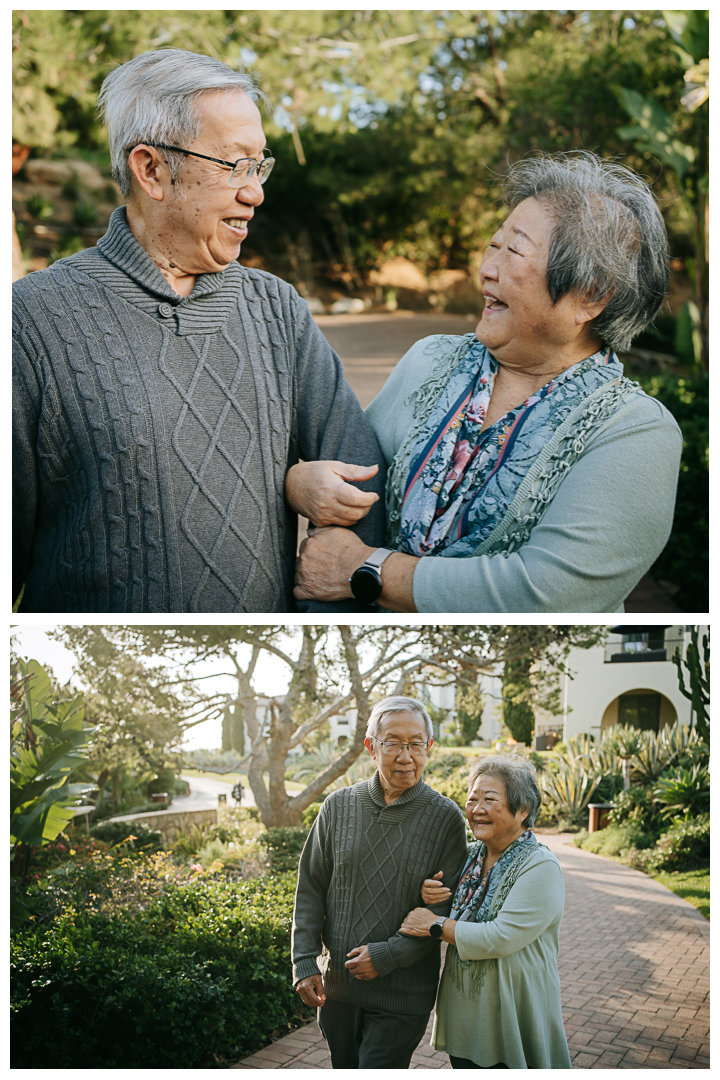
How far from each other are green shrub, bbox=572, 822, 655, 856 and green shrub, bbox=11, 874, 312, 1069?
56 centimetres

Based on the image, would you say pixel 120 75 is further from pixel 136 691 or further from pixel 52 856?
pixel 52 856

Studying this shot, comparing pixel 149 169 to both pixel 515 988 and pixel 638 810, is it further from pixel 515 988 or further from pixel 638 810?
pixel 515 988

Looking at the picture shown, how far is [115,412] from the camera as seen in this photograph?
56.0 inches

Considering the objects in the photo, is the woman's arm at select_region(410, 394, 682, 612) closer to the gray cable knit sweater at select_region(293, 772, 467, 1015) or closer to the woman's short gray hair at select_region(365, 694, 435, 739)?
the woman's short gray hair at select_region(365, 694, 435, 739)

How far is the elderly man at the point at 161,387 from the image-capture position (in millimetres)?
1419

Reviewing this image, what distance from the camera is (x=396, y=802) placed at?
62.8 inches

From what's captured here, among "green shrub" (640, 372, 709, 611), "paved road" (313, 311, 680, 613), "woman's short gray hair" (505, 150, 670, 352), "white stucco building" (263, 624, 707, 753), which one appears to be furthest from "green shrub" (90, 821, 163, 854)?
"green shrub" (640, 372, 709, 611)

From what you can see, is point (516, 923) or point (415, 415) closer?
point (516, 923)

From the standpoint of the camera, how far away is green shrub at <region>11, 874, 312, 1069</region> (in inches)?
62.6

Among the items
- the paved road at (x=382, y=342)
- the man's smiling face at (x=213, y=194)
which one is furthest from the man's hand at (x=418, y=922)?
the paved road at (x=382, y=342)

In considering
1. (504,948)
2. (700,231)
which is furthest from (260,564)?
(700,231)

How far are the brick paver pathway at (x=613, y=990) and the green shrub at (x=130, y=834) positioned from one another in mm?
439

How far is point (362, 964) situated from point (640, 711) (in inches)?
27.8

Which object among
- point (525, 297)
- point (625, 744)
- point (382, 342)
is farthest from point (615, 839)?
point (382, 342)
